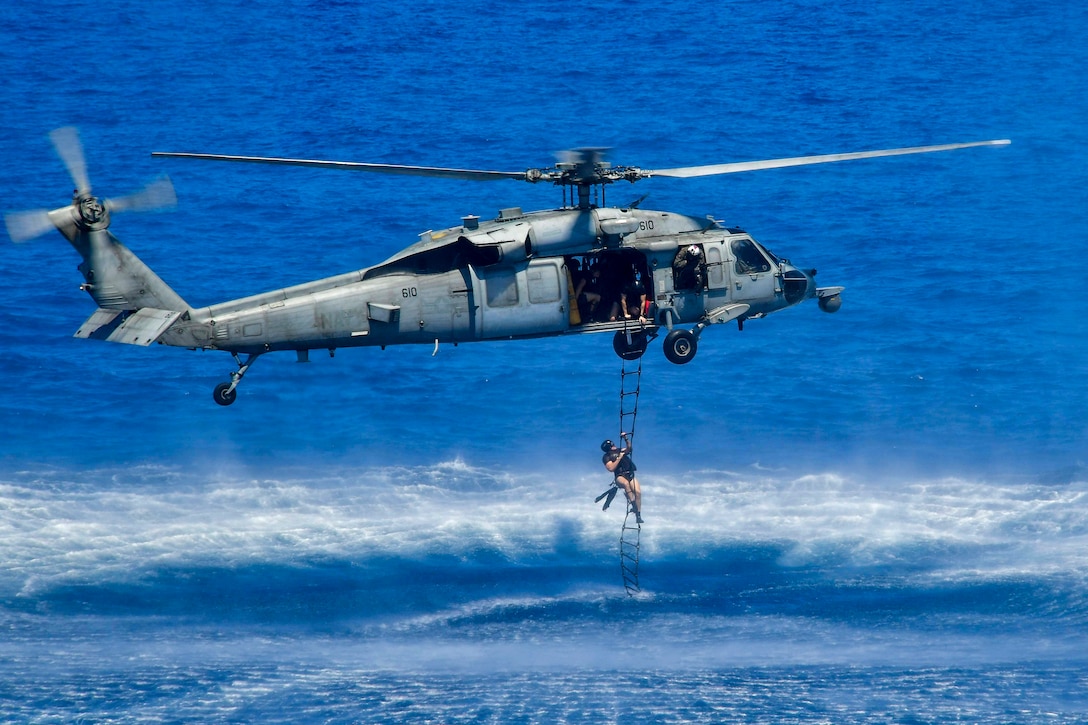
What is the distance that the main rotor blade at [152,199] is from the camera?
30.0 m

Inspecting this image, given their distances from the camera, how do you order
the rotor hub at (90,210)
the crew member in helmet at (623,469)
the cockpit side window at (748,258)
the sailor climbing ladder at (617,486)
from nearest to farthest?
the rotor hub at (90,210) → the sailor climbing ladder at (617,486) → the cockpit side window at (748,258) → the crew member in helmet at (623,469)

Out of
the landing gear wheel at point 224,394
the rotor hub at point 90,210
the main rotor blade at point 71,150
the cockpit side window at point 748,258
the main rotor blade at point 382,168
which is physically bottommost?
the landing gear wheel at point 224,394

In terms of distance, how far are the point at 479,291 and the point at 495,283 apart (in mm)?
368

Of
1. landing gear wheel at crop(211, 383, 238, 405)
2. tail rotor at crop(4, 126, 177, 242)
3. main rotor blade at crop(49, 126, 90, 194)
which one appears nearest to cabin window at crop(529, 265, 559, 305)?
landing gear wheel at crop(211, 383, 238, 405)

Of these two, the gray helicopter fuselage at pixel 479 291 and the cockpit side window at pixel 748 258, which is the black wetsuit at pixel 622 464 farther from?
the cockpit side window at pixel 748 258

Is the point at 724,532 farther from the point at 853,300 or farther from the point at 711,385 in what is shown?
the point at 853,300

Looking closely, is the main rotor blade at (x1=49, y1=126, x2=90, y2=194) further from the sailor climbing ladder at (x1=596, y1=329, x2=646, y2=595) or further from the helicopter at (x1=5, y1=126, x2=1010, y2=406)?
the sailor climbing ladder at (x1=596, y1=329, x2=646, y2=595)

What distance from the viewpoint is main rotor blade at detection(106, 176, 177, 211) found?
3003 cm

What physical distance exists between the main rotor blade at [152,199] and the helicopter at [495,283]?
0.03 m

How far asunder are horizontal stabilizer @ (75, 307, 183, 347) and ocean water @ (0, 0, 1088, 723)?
14457 millimetres

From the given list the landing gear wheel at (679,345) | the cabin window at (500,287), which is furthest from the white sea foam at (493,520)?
the cabin window at (500,287)

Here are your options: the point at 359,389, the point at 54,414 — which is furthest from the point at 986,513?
the point at 54,414

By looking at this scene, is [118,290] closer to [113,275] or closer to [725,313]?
[113,275]

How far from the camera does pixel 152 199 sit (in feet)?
99.2
